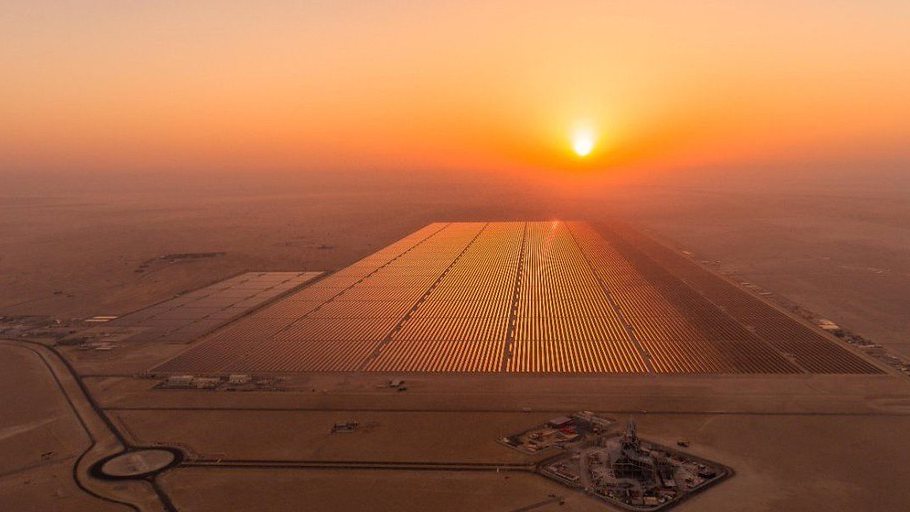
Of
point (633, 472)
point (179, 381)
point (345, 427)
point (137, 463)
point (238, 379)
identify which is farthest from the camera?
point (238, 379)

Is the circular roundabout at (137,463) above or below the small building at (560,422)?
below

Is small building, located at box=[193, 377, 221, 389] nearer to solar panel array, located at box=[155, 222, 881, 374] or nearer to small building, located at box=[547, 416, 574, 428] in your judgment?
solar panel array, located at box=[155, 222, 881, 374]

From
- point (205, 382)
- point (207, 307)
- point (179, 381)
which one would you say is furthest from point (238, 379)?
point (207, 307)

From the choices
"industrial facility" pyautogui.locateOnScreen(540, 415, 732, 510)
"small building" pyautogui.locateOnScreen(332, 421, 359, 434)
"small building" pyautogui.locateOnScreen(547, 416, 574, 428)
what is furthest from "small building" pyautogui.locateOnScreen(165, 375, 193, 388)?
"industrial facility" pyautogui.locateOnScreen(540, 415, 732, 510)

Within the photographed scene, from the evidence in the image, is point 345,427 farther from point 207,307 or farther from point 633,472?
point 207,307

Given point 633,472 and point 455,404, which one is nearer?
point 633,472

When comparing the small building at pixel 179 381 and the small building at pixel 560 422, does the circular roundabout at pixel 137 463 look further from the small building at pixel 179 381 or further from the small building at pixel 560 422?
the small building at pixel 560 422

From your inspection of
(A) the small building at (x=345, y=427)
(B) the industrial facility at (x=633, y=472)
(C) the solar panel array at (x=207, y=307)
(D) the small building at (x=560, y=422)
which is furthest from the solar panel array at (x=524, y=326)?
(B) the industrial facility at (x=633, y=472)

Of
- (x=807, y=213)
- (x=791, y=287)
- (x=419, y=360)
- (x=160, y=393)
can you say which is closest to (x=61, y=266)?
(x=160, y=393)
